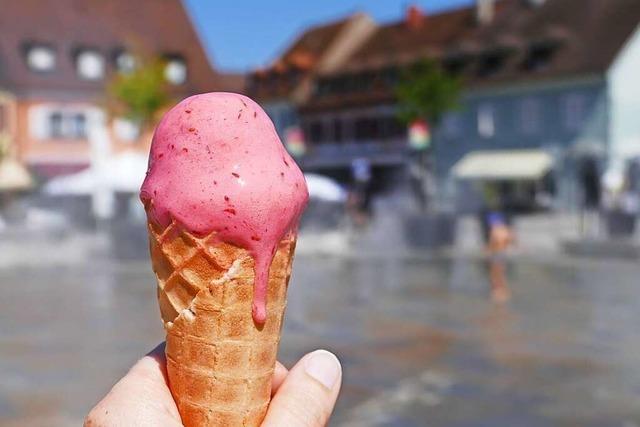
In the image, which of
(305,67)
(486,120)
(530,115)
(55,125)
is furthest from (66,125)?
(530,115)

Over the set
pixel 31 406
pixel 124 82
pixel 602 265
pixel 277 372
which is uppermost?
pixel 124 82

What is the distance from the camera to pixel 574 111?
38906 millimetres

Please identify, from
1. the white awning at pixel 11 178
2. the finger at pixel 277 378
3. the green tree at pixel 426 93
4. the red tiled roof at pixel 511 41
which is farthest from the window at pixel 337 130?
the finger at pixel 277 378

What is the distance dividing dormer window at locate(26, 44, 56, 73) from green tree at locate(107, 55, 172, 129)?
628cm

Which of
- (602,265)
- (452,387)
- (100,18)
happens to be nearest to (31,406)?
(452,387)

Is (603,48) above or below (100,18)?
below

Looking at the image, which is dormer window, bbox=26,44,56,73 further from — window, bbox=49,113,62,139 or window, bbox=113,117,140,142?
window, bbox=113,117,140,142

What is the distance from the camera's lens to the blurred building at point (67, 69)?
44219mm

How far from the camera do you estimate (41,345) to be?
1145 centimetres

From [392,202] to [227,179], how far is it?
4424 centimetres

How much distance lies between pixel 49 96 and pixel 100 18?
5.50 metres

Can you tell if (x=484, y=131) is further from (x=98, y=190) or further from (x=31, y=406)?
(x=31, y=406)

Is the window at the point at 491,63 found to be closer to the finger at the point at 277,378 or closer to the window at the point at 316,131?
the window at the point at 316,131

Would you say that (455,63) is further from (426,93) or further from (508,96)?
(426,93)
